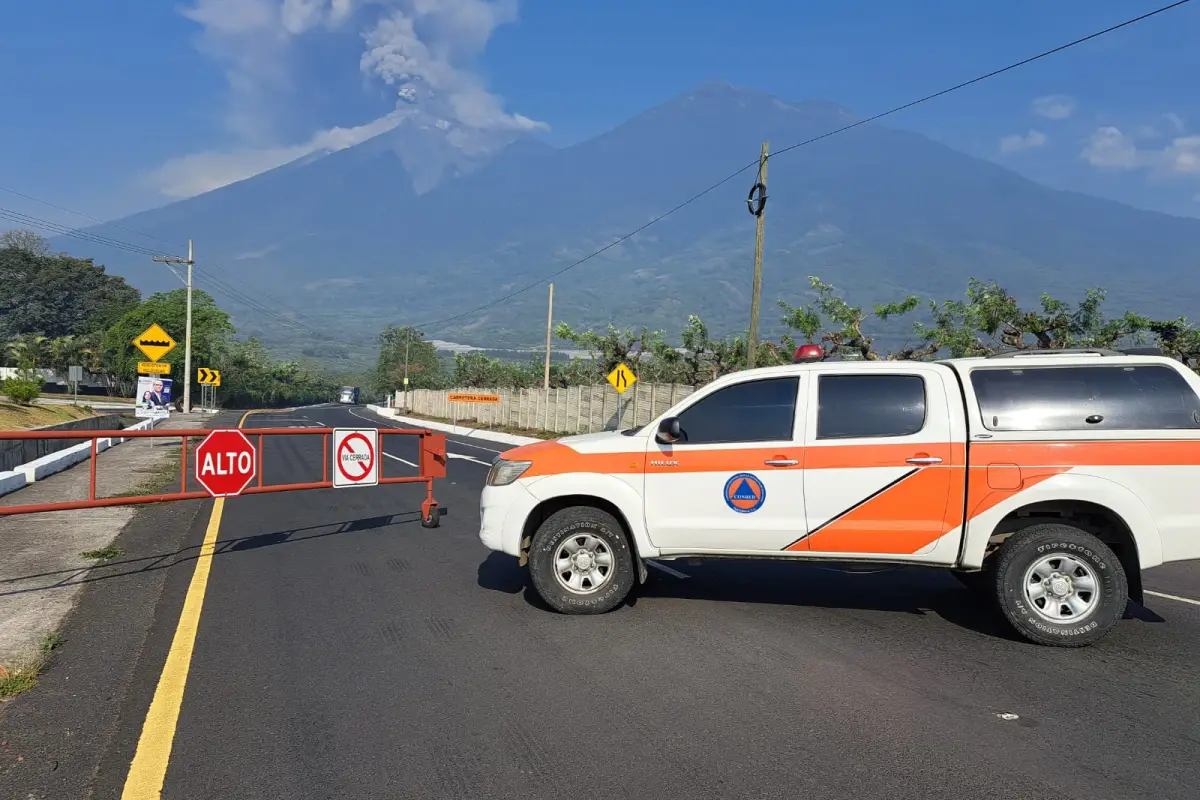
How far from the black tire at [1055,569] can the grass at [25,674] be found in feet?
20.5

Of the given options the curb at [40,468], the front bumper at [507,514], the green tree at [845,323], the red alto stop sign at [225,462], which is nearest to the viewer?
the front bumper at [507,514]

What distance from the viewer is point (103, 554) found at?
8.52 meters

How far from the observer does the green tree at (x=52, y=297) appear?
9656 centimetres

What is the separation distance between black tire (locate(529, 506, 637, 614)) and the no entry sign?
444cm

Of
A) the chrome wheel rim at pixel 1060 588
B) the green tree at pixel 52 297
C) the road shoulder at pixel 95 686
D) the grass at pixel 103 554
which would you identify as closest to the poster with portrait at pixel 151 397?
the grass at pixel 103 554

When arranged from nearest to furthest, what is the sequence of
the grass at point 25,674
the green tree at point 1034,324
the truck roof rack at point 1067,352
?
the grass at point 25,674 < the truck roof rack at point 1067,352 < the green tree at point 1034,324

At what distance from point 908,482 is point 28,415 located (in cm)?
2610

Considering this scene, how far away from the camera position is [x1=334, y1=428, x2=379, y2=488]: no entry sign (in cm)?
1012

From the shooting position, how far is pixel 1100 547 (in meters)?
5.77

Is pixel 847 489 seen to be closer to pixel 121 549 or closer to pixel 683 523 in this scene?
pixel 683 523

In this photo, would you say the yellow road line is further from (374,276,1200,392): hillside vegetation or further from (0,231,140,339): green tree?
(0,231,140,339): green tree

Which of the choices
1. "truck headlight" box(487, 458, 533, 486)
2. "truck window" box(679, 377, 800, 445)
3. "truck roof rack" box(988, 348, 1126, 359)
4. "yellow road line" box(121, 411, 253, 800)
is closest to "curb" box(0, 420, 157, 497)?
"yellow road line" box(121, 411, 253, 800)

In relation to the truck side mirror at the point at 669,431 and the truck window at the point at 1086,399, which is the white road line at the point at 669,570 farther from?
the truck window at the point at 1086,399

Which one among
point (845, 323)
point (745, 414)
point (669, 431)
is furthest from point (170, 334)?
point (745, 414)
